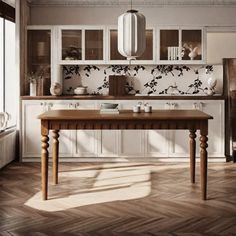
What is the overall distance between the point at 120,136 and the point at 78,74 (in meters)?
1.36

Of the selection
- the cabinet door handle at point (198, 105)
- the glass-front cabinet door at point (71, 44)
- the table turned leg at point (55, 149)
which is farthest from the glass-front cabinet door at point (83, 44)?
the table turned leg at point (55, 149)

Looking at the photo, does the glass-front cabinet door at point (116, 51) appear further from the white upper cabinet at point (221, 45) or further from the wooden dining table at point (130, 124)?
the wooden dining table at point (130, 124)

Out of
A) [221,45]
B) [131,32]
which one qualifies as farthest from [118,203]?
[221,45]

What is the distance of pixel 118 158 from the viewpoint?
7285 millimetres

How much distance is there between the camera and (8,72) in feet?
24.6

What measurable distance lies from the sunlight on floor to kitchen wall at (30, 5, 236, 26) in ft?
8.11

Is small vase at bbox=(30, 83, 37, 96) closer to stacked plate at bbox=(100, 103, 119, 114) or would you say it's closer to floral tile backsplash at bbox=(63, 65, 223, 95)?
floral tile backsplash at bbox=(63, 65, 223, 95)

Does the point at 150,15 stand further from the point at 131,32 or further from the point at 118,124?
the point at 118,124

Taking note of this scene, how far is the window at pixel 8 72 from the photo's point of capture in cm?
725

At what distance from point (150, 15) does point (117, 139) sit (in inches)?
82.9

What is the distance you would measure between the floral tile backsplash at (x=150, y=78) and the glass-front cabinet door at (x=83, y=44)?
13.6 inches

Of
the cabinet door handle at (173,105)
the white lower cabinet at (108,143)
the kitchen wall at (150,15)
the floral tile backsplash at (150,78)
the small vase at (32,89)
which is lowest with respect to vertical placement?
the white lower cabinet at (108,143)

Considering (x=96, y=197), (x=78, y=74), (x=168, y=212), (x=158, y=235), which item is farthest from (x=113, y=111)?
(x=78, y=74)

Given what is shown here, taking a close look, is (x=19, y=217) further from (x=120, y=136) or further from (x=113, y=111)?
(x=120, y=136)
